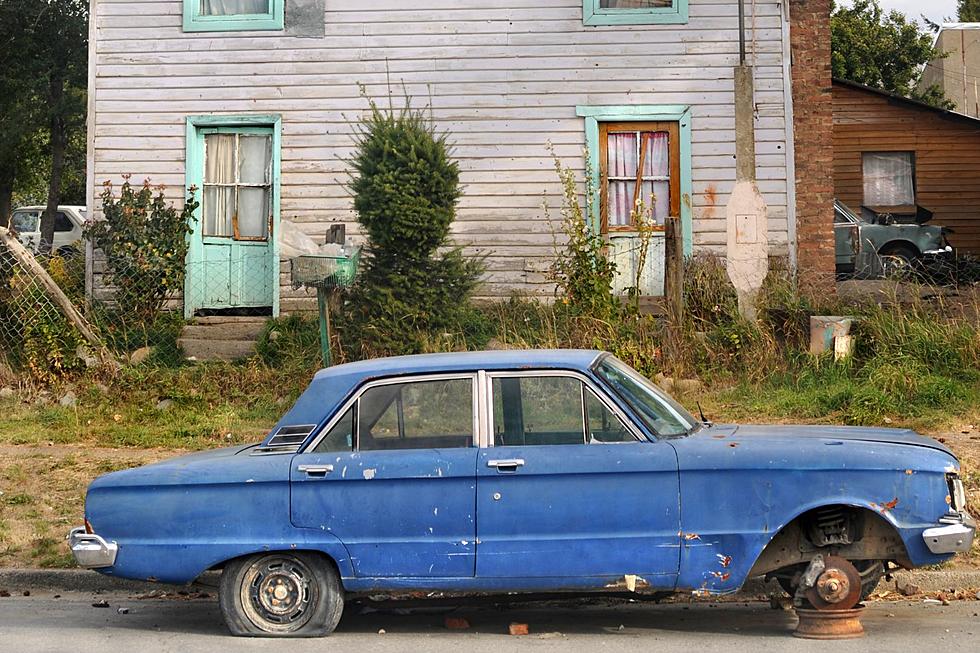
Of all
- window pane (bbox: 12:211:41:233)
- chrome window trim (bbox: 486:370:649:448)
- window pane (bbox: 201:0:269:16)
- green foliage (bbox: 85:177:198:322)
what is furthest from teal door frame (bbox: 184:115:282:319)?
window pane (bbox: 12:211:41:233)

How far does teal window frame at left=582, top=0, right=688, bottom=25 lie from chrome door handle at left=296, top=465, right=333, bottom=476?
33.4ft

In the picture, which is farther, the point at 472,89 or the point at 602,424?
the point at 472,89

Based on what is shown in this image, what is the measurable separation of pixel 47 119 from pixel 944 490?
23.8 meters

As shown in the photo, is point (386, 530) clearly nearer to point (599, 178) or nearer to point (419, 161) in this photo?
point (419, 161)

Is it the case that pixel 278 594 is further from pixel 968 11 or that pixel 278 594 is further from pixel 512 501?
pixel 968 11

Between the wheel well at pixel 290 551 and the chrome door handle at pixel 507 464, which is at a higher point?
the chrome door handle at pixel 507 464

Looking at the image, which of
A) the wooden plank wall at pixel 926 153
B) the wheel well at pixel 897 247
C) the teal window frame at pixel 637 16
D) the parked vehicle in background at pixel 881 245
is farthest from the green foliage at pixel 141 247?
the wooden plank wall at pixel 926 153

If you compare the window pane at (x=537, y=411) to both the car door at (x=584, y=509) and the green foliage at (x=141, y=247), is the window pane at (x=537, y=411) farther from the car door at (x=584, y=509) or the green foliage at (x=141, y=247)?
the green foliage at (x=141, y=247)

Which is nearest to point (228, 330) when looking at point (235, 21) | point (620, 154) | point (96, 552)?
point (235, 21)

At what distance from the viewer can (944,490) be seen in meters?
5.95

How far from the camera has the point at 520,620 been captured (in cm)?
693

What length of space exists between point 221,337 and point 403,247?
3273mm

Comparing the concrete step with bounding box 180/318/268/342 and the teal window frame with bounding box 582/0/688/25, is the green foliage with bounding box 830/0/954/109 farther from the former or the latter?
the concrete step with bounding box 180/318/268/342

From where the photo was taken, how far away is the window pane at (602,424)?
6.23 m
